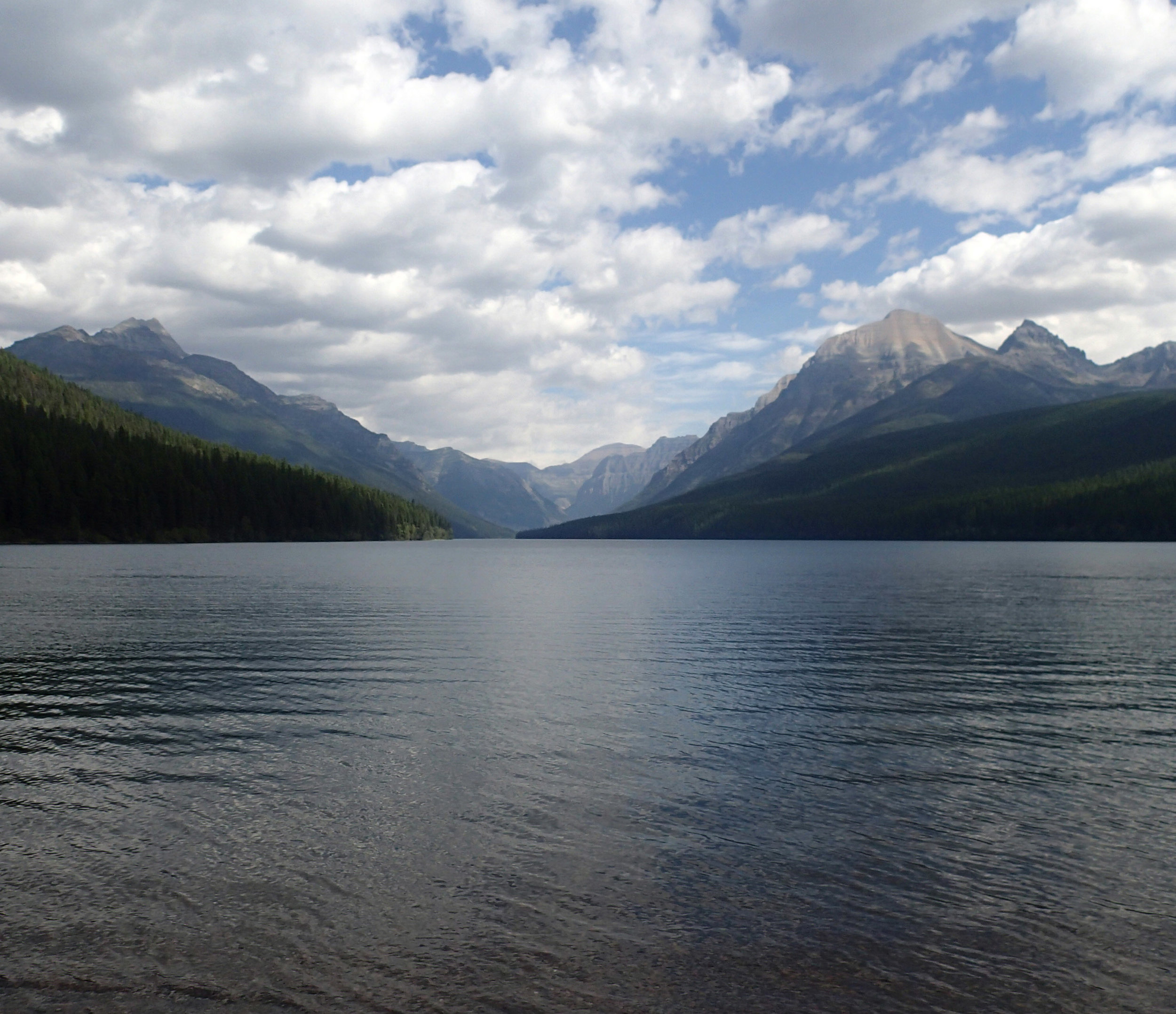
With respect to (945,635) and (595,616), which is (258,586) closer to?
(595,616)

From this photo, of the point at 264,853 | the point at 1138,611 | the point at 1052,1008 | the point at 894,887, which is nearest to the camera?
the point at 1052,1008

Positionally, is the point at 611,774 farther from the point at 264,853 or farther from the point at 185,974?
the point at 185,974

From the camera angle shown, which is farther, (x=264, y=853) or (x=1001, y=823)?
(x=1001, y=823)

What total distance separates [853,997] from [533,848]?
22.3 ft

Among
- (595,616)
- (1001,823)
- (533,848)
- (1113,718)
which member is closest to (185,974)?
(533,848)

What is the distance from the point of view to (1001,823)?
57.6ft

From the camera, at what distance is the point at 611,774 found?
2112cm

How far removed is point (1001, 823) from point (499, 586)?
8290 centimetres

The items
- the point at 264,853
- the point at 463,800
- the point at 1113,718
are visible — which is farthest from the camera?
the point at 1113,718

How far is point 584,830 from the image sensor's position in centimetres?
1695

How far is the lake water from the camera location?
11328 mm

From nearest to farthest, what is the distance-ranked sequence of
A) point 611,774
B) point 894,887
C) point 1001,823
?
1. point 894,887
2. point 1001,823
3. point 611,774

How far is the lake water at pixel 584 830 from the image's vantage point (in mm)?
11328

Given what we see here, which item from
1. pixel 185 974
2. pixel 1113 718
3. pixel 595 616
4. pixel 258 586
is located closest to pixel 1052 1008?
pixel 185 974
